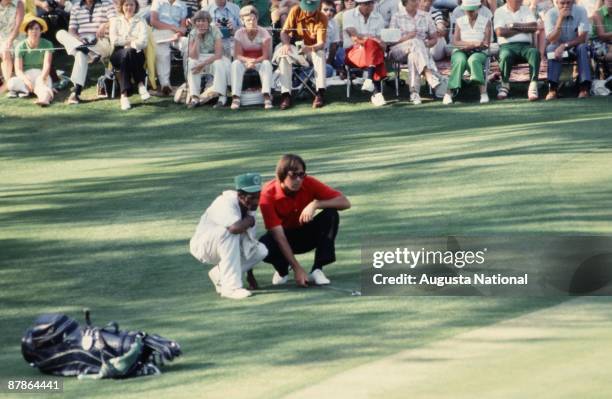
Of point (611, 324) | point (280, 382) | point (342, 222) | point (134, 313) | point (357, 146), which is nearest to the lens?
point (280, 382)

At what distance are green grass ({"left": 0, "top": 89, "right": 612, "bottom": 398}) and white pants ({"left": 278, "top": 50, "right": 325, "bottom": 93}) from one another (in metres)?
0.46

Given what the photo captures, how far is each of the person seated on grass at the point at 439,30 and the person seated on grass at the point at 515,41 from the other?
860 millimetres

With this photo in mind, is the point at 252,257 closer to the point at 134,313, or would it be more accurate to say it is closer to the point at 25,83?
the point at 134,313

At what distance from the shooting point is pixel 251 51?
2197 cm

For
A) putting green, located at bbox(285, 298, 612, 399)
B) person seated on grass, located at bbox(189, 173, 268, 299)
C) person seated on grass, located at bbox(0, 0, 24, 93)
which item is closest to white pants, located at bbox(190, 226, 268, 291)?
person seated on grass, located at bbox(189, 173, 268, 299)

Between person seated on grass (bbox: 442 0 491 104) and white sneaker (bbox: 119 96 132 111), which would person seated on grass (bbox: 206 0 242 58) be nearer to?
white sneaker (bbox: 119 96 132 111)

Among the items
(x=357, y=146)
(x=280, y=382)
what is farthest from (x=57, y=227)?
(x=280, y=382)

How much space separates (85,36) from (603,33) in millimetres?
7745

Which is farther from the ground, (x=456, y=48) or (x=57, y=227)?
(x=456, y=48)

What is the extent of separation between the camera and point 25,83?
22.7 m

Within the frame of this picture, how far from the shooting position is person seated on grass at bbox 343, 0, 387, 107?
2178 cm

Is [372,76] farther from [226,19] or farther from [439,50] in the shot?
[226,19]

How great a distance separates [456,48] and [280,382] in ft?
39.5

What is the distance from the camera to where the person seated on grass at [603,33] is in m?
21.8
